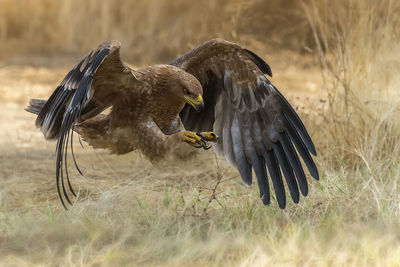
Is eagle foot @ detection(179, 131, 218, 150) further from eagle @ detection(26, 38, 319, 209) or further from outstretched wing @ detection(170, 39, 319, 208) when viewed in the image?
outstretched wing @ detection(170, 39, 319, 208)

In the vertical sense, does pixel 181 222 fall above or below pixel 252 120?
below

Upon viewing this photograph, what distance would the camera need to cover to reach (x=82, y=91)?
410 cm

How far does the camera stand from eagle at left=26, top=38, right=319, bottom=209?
4.50m

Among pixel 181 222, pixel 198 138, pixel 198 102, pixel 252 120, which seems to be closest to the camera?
pixel 198 138

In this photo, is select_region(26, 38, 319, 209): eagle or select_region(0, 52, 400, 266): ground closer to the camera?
select_region(0, 52, 400, 266): ground

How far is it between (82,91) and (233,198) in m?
1.55

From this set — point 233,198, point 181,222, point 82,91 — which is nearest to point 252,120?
point 233,198

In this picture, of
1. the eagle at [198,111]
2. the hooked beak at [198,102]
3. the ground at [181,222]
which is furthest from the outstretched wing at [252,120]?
the hooked beak at [198,102]

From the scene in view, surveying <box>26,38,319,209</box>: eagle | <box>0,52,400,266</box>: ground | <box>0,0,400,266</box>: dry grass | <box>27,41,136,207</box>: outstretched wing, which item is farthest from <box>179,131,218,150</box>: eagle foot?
<box>27,41,136,207</box>: outstretched wing

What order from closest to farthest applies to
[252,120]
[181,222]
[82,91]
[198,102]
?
[82,91], [198,102], [181,222], [252,120]

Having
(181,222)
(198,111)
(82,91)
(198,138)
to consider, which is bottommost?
(181,222)

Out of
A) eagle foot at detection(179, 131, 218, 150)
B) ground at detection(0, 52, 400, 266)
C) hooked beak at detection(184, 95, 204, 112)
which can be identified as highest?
hooked beak at detection(184, 95, 204, 112)

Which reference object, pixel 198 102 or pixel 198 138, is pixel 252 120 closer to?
pixel 198 102

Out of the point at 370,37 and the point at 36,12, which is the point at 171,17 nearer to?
the point at 36,12
